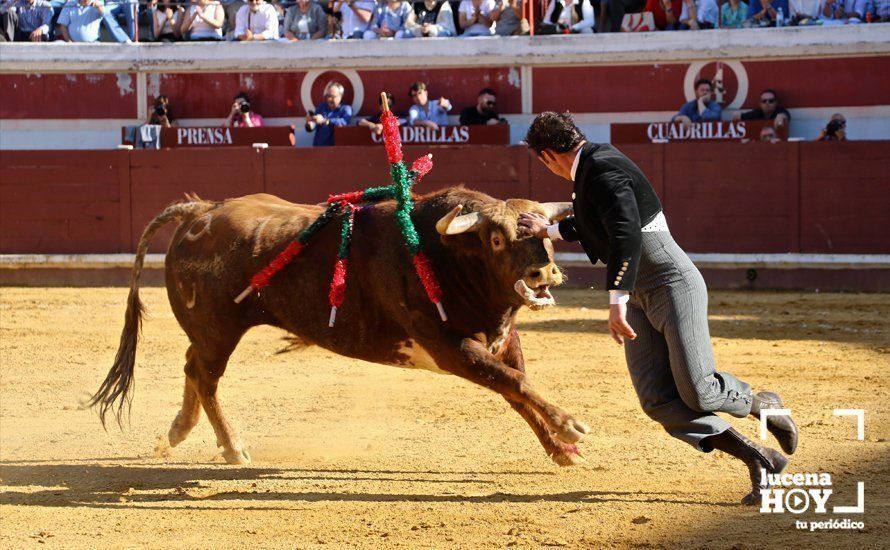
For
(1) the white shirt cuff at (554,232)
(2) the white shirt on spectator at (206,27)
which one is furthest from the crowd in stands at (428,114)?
(1) the white shirt cuff at (554,232)

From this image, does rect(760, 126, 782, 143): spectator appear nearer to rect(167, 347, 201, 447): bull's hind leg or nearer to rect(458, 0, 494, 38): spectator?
rect(458, 0, 494, 38): spectator

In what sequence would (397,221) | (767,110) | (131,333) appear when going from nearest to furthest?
(397,221) < (131,333) < (767,110)

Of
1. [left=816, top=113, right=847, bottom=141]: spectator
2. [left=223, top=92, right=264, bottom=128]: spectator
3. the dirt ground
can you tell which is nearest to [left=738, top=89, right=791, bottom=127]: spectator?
[left=816, top=113, right=847, bottom=141]: spectator

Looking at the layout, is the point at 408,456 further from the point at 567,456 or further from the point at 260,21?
the point at 260,21

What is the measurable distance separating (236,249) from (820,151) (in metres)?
7.63

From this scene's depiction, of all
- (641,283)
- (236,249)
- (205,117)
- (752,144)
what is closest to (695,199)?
(752,144)

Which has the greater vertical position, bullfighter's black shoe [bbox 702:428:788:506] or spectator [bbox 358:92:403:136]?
spectator [bbox 358:92:403:136]

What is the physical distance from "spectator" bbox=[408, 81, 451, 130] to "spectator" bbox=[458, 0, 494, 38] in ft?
2.90

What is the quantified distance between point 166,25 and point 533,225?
1057 cm

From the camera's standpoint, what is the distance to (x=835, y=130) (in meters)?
11.9

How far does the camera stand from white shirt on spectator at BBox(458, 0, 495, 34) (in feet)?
44.3

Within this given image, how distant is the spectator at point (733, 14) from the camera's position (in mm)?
12750

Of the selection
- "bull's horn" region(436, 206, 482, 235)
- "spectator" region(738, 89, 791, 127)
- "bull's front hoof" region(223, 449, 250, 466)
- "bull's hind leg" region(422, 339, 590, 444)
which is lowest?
"bull's front hoof" region(223, 449, 250, 466)

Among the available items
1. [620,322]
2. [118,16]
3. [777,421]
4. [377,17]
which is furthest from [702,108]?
[620,322]
